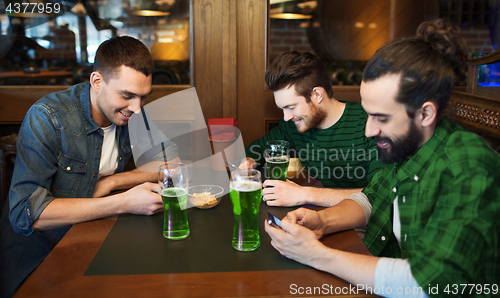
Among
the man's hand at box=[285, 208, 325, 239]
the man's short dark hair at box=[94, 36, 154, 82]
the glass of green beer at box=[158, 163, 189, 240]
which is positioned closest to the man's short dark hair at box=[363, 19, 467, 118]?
the man's hand at box=[285, 208, 325, 239]

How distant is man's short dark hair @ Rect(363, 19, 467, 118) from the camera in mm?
1065

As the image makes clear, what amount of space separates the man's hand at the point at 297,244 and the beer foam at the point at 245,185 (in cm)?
12

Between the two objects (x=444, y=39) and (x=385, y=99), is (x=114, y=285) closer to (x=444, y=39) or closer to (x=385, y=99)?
(x=385, y=99)

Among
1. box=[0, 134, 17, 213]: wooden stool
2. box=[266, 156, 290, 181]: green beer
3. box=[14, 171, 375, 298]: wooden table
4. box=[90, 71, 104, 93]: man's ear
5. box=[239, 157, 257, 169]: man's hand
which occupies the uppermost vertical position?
box=[90, 71, 104, 93]: man's ear

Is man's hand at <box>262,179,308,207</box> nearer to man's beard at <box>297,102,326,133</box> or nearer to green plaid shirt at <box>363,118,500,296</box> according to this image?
green plaid shirt at <box>363,118,500,296</box>

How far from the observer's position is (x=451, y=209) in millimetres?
919

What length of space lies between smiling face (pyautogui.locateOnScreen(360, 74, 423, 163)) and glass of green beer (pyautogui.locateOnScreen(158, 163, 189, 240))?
1.97 feet

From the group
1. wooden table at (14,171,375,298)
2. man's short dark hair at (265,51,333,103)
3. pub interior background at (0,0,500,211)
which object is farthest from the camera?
pub interior background at (0,0,500,211)

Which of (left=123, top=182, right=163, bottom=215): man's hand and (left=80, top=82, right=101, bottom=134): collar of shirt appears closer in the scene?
(left=123, top=182, right=163, bottom=215): man's hand

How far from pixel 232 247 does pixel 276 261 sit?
5.3 inches

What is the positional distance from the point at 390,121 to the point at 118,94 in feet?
3.72

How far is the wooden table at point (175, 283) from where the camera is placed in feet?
2.82

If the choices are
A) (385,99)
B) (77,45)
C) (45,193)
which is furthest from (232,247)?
(77,45)

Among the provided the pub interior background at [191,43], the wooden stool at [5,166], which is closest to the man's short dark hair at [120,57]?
the pub interior background at [191,43]
